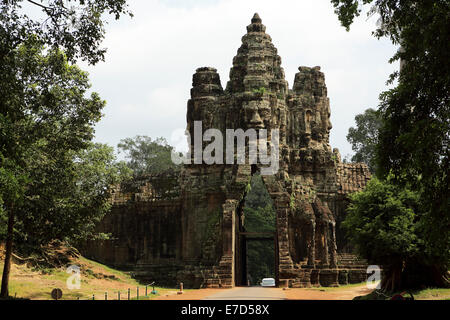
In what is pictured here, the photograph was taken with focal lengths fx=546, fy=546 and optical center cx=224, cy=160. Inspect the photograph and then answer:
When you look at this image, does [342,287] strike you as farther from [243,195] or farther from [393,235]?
[393,235]

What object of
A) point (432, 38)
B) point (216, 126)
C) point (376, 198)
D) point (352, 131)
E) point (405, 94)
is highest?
point (352, 131)

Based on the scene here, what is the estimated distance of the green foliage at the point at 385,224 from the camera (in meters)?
18.8

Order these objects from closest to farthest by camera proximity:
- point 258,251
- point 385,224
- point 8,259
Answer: point 8,259 → point 385,224 → point 258,251

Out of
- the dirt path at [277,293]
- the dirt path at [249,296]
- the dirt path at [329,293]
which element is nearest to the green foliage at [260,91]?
the dirt path at [277,293]

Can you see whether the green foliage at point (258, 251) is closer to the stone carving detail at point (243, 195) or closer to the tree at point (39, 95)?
the stone carving detail at point (243, 195)

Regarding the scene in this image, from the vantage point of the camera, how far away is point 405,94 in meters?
11.7

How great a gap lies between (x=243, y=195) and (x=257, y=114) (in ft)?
14.1

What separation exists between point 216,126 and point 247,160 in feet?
10.7

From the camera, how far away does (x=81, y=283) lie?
79.0 feet

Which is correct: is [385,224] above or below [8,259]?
above

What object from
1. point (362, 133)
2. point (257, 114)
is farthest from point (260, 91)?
point (362, 133)

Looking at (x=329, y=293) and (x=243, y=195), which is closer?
(x=329, y=293)
